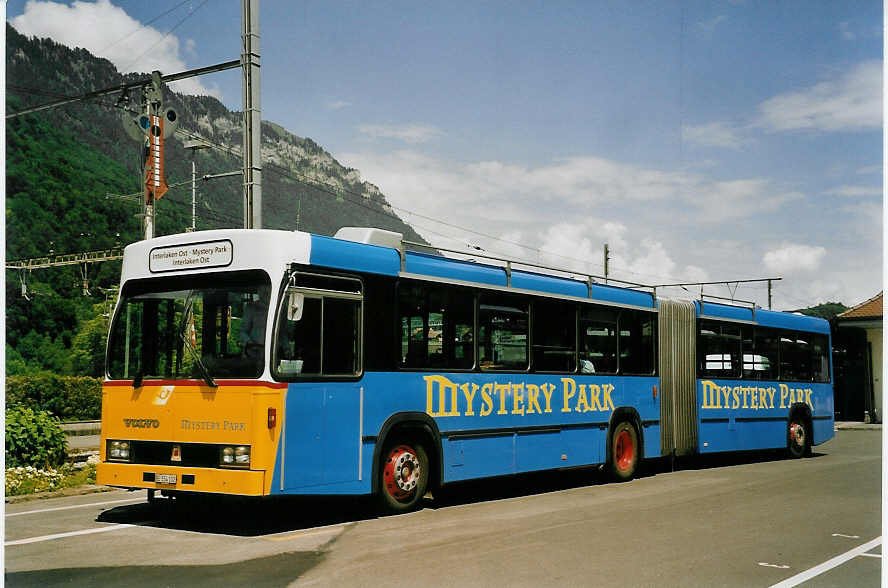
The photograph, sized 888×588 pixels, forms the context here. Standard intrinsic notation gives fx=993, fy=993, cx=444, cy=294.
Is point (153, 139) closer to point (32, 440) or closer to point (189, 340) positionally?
point (32, 440)

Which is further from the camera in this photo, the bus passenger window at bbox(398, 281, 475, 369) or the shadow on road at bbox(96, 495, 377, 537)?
the bus passenger window at bbox(398, 281, 475, 369)

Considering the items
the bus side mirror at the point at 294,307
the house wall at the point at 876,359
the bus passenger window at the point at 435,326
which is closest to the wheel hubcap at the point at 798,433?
the bus passenger window at the point at 435,326

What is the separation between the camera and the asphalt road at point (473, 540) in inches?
305

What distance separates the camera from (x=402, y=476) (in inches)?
447

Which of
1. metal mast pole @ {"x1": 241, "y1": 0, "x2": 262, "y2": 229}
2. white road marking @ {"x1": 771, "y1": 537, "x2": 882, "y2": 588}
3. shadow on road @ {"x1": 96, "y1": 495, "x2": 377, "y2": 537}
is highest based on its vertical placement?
metal mast pole @ {"x1": 241, "y1": 0, "x2": 262, "y2": 229}

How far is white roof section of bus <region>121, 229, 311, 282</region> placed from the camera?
9898 mm

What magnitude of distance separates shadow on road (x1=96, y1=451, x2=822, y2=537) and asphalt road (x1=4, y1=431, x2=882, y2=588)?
3cm

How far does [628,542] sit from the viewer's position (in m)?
9.49

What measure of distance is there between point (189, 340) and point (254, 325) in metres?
0.78

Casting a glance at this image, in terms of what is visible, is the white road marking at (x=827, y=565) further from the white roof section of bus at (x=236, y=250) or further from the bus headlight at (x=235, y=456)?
the white roof section of bus at (x=236, y=250)

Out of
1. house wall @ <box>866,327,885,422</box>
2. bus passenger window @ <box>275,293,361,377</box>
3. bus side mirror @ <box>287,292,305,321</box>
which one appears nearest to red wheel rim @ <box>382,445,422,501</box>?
bus passenger window @ <box>275,293,361,377</box>

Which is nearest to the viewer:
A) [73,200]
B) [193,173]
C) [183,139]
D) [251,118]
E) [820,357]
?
[251,118]

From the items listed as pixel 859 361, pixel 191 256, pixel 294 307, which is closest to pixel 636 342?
pixel 294 307

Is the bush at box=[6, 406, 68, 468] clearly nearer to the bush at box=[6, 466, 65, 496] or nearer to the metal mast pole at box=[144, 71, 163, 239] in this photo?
the bush at box=[6, 466, 65, 496]
